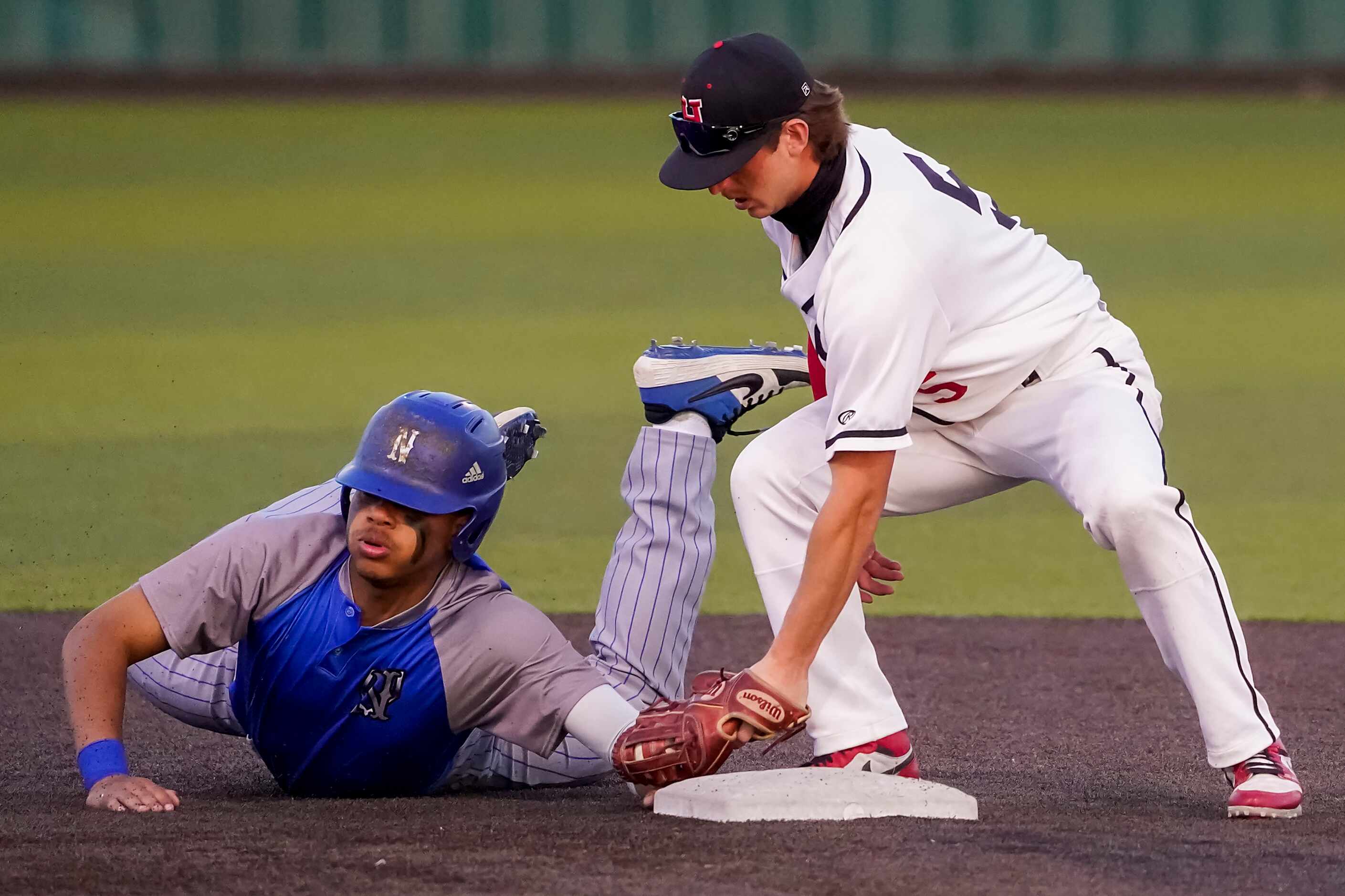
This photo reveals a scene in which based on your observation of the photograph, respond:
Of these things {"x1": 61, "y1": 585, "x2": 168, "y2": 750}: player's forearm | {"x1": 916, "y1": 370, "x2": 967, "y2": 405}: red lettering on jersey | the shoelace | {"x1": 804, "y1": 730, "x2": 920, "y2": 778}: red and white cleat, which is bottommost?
{"x1": 804, "y1": 730, "x2": 920, "y2": 778}: red and white cleat

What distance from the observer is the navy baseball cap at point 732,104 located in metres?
3.45

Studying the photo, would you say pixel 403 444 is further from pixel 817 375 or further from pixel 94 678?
pixel 817 375

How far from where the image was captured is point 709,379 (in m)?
4.66

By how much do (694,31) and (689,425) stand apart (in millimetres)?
14383

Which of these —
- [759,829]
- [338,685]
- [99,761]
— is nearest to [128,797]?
[99,761]

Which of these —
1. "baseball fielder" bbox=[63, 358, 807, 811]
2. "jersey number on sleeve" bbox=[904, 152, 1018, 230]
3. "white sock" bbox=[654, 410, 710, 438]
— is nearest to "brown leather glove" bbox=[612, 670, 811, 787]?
"baseball fielder" bbox=[63, 358, 807, 811]

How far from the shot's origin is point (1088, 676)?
5234 millimetres

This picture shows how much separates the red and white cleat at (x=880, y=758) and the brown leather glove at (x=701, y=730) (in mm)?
401

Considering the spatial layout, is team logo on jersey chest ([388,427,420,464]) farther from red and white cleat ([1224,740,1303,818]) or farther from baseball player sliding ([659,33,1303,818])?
red and white cleat ([1224,740,1303,818])

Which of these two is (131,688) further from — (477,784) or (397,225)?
(397,225)

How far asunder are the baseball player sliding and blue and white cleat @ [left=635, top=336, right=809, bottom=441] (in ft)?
2.12

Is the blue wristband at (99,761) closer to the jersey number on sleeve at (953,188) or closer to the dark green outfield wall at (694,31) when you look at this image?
the jersey number on sleeve at (953,188)

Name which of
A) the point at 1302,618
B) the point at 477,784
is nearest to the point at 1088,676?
the point at 1302,618

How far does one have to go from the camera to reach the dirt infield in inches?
118
